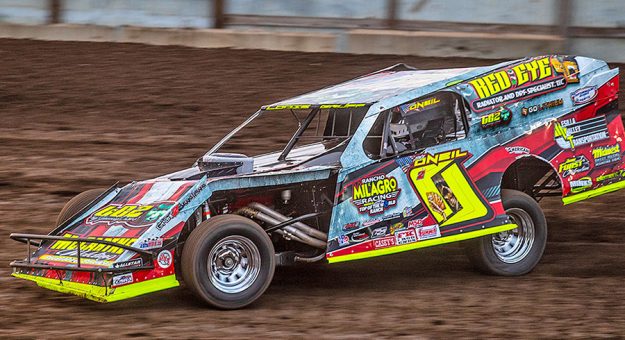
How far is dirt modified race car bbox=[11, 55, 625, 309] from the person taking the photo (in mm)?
7203

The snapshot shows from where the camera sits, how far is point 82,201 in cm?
816

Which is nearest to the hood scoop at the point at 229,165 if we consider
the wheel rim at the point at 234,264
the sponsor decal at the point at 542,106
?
the wheel rim at the point at 234,264

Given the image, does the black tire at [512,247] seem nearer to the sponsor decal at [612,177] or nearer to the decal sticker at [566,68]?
the sponsor decal at [612,177]

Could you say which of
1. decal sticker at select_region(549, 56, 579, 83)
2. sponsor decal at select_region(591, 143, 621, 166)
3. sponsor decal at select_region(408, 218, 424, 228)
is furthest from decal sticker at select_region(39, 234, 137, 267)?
sponsor decal at select_region(591, 143, 621, 166)

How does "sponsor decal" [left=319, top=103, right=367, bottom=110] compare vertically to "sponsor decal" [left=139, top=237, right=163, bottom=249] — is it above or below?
above

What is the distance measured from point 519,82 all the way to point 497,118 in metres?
0.39

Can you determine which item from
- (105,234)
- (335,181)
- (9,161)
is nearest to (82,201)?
(105,234)

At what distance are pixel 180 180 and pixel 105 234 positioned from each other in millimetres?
733

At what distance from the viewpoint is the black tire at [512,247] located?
846 centimetres

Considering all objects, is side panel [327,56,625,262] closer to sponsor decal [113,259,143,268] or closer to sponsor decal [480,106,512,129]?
sponsor decal [480,106,512,129]

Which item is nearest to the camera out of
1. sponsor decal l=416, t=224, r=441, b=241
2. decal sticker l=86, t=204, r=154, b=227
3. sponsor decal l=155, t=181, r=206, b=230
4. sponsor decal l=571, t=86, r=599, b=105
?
sponsor decal l=155, t=181, r=206, b=230

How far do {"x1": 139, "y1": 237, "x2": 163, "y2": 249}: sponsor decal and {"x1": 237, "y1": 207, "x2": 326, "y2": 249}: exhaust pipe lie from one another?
773 mm

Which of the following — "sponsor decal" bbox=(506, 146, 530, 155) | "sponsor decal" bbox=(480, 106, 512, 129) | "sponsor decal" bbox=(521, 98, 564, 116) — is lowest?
"sponsor decal" bbox=(506, 146, 530, 155)

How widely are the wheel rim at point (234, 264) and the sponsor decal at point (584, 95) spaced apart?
3166mm
